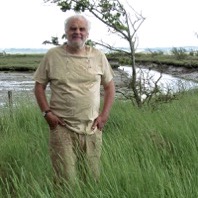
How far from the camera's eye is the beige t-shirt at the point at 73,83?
3615 mm

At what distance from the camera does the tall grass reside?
310 centimetres

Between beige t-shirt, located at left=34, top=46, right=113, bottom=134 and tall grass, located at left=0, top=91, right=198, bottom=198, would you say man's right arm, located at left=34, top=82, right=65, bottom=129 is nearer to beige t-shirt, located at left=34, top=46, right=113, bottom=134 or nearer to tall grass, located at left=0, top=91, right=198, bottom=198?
beige t-shirt, located at left=34, top=46, right=113, bottom=134

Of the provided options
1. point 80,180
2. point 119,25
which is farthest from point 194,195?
point 119,25

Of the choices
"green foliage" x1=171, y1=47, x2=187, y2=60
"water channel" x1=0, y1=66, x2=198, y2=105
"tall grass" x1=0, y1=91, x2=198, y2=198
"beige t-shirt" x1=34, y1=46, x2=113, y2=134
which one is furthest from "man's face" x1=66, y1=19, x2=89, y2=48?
"green foliage" x1=171, y1=47, x2=187, y2=60

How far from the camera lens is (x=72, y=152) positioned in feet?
12.1

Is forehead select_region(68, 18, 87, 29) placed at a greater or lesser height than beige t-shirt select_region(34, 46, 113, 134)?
greater

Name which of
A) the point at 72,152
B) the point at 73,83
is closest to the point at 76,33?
the point at 73,83

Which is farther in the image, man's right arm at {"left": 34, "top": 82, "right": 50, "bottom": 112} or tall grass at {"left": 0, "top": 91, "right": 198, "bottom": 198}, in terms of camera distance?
man's right arm at {"left": 34, "top": 82, "right": 50, "bottom": 112}

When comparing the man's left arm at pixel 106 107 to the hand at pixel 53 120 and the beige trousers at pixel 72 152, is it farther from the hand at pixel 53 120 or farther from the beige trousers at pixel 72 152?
the hand at pixel 53 120

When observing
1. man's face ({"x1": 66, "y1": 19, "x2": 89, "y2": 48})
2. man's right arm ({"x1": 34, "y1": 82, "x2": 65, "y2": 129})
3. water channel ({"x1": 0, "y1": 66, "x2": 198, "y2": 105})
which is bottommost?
water channel ({"x1": 0, "y1": 66, "x2": 198, "y2": 105})

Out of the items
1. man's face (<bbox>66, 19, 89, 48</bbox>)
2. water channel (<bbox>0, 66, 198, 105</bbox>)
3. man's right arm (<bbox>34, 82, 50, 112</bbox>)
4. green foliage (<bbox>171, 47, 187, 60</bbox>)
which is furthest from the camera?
green foliage (<bbox>171, 47, 187, 60</bbox>)

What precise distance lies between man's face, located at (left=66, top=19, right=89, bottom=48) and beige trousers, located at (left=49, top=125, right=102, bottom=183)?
0.68 meters

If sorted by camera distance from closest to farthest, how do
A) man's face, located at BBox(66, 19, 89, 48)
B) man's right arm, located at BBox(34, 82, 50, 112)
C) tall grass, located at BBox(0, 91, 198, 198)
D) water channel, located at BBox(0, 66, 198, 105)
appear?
tall grass, located at BBox(0, 91, 198, 198)
man's face, located at BBox(66, 19, 89, 48)
man's right arm, located at BBox(34, 82, 50, 112)
water channel, located at BBox(0, 66, 198, 105)

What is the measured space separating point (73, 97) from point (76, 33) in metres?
0.50
